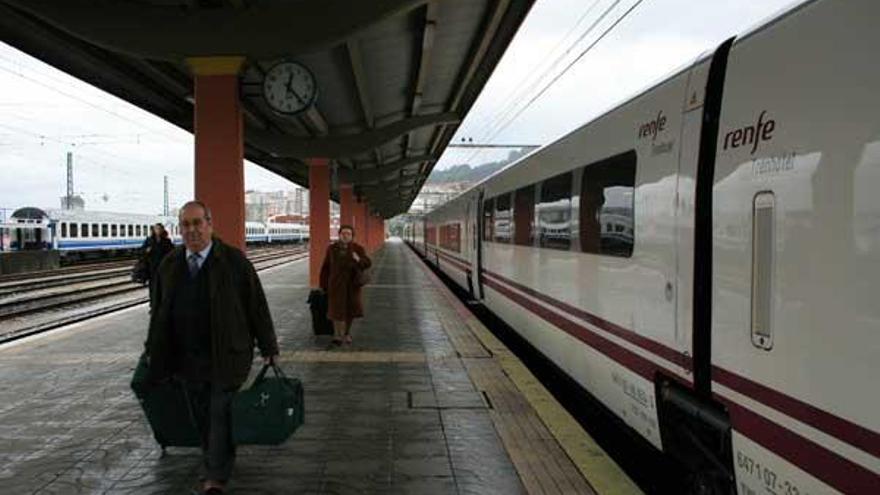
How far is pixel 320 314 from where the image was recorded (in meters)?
11.9

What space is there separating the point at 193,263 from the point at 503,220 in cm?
857

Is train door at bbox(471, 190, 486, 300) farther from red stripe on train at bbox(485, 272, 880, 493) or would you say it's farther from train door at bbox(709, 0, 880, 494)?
train door at bbox(709, 0, 880, 494)

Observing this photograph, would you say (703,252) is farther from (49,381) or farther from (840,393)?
(49,381)

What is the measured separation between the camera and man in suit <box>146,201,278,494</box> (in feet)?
15.4

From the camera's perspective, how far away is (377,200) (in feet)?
174

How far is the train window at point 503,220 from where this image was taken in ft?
40.5

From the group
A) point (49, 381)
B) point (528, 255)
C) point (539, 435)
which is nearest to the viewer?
point (539, 435)

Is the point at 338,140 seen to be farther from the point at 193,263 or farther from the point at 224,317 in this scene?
the point at 224,317

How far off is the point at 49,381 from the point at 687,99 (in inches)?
266

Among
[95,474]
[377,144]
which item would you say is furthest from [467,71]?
[95,474]

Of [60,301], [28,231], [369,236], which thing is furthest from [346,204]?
[369,236]

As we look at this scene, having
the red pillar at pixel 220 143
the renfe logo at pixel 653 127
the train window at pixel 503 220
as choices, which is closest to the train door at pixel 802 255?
the renfe logo at pixel 653 127

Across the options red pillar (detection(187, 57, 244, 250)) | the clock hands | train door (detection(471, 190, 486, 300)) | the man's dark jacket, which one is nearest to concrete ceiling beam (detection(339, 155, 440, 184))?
train door (detection(471, 190, 486, 300))

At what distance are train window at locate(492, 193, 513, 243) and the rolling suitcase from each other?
2740 mm
